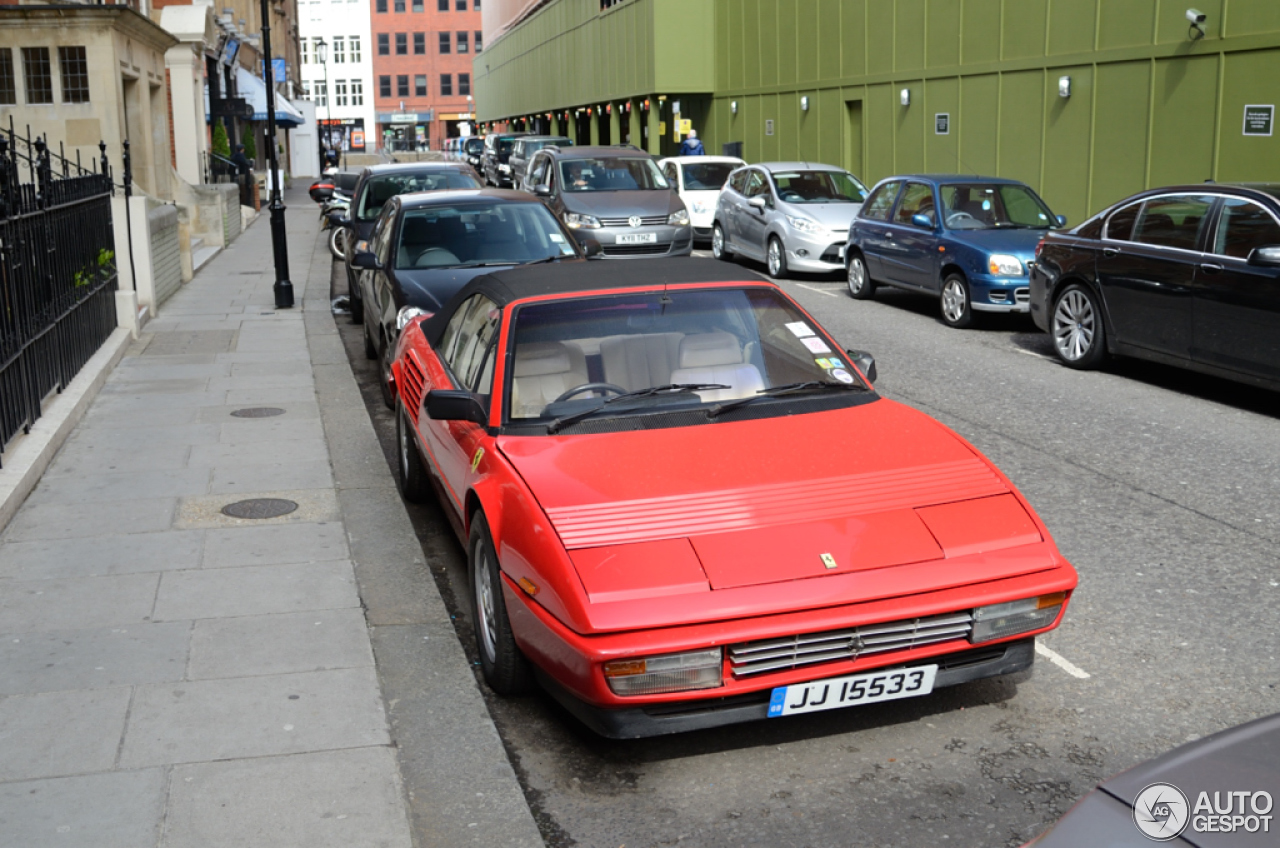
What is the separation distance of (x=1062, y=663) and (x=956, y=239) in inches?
394

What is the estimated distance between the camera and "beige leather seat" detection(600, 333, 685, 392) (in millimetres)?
5375

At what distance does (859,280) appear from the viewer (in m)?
16.9

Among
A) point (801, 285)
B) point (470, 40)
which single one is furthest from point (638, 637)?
point (470, 40)

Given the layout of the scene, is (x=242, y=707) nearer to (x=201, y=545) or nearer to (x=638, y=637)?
(x=638, y=637)

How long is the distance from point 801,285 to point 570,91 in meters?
38.5

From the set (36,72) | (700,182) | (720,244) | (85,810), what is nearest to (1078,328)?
(85,810)

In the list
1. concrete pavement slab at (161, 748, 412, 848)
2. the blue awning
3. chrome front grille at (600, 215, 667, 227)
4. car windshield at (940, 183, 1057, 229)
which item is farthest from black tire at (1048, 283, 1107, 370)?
the blue awning

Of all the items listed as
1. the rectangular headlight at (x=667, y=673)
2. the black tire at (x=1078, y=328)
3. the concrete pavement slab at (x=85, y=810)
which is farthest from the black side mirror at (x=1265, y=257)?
the concrete pavement slab at (x=85, y=810)

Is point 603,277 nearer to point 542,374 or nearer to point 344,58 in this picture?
point 542,374

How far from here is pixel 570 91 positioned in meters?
55.2

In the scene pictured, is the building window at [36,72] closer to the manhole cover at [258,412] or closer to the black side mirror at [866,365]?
the manhole cover at [258,412]

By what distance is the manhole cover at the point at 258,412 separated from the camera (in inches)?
391

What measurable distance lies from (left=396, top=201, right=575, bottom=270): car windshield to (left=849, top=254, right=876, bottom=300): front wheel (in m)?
6.42

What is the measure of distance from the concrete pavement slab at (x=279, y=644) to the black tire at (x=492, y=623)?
1.52 feet
